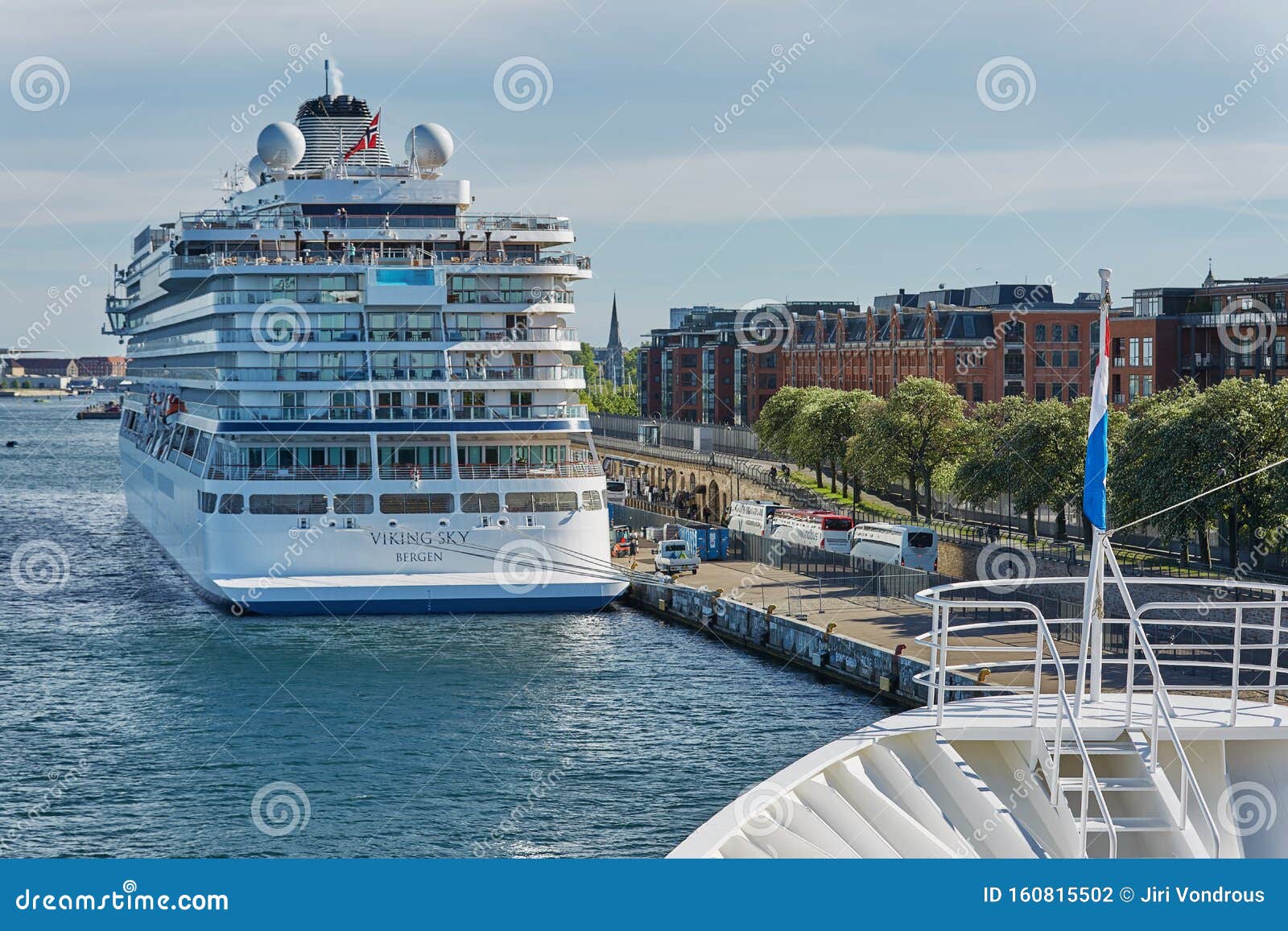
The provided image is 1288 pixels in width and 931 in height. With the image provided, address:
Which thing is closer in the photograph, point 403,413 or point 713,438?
point 403,413

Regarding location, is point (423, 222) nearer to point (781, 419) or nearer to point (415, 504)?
point (415, 504)

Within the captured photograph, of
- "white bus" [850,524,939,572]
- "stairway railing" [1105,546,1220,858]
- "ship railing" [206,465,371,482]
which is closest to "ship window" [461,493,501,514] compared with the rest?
"ship railing" [206,465,371,482]

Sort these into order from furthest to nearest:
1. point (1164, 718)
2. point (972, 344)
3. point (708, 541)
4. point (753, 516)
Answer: point (972, 344)
point (753, 516)
point (708, 541)
point (1164, 718)

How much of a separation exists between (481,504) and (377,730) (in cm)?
1308

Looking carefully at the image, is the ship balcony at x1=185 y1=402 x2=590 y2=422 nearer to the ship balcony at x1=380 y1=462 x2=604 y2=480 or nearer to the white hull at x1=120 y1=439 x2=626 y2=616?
the ship balcony at x1=380 y1=462 x2=604 y2=480

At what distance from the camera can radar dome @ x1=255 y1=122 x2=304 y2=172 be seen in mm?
56031

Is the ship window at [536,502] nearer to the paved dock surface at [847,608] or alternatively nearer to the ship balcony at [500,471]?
the ship balcony at [500,471]

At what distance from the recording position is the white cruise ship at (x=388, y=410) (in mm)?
43844

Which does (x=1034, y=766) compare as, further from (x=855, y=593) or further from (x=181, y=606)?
(x=181, y=606)

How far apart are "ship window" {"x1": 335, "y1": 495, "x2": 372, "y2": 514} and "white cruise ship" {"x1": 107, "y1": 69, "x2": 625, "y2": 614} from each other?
0.20 feet

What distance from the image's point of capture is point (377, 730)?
1262 inches

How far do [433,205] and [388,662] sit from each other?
17.2 metres

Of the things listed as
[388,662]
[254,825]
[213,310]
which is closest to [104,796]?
[254,825]

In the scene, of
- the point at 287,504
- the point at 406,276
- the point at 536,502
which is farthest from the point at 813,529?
the point at 287,504
